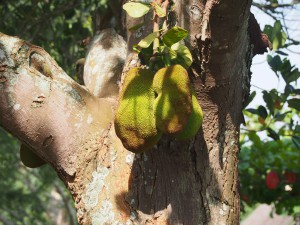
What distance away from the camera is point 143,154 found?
122cm

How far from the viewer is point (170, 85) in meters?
1.04

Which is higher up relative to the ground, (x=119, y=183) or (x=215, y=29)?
(x=215, y=29)

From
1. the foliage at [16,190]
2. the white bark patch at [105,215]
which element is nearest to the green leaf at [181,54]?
the white bark patch at [105,215]

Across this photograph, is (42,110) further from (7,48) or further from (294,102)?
(294,102)

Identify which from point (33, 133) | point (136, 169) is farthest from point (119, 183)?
point (33, 133)

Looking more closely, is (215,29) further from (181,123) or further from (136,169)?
(136,169)

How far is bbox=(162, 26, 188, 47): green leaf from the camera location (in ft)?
3.49

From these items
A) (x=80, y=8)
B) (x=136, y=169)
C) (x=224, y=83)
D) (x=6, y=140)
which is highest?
(x=224, y=83)

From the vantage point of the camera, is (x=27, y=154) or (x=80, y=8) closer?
(x=27, y=154)

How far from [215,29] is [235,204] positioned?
17.8 inches

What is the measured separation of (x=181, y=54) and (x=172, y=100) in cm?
16

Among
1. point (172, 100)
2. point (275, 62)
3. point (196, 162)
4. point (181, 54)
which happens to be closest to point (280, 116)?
point (275, 62)

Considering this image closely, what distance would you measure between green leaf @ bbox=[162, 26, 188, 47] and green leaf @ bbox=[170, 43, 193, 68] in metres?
0.03

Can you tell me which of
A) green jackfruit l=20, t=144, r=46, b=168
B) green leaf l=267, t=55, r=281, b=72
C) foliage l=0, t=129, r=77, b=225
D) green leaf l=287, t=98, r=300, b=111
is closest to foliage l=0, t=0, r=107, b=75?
green leaf l=267, t=55, r=281, b=72
